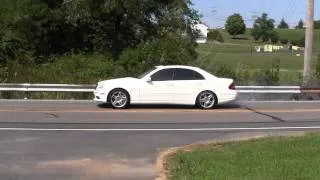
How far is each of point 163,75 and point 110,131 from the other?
19.9ft

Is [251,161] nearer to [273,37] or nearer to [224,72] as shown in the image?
[224,72]

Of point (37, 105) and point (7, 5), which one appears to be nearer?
point (37, 105)

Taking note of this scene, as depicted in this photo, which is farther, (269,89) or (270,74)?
(270,74)

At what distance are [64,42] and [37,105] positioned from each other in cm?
1668

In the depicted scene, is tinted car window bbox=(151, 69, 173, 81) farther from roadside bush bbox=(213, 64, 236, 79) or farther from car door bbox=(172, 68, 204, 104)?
roadside bush bbox=(213, 64, 236, 79)

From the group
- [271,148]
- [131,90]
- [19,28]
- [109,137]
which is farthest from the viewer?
[19,28]

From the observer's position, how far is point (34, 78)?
28.2 meters

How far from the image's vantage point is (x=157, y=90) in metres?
20.9

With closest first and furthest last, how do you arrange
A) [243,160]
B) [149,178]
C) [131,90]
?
[149,178] < [243,160] < [131,90]

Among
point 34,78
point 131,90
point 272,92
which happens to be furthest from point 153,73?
point 34,78

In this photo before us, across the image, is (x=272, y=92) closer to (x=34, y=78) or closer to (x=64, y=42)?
(x=34, y=78)

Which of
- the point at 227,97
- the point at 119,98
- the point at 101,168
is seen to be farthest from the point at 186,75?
the point at 101,168

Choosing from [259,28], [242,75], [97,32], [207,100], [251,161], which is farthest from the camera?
[259,28]

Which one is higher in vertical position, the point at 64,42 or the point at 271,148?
the point at 64,42
